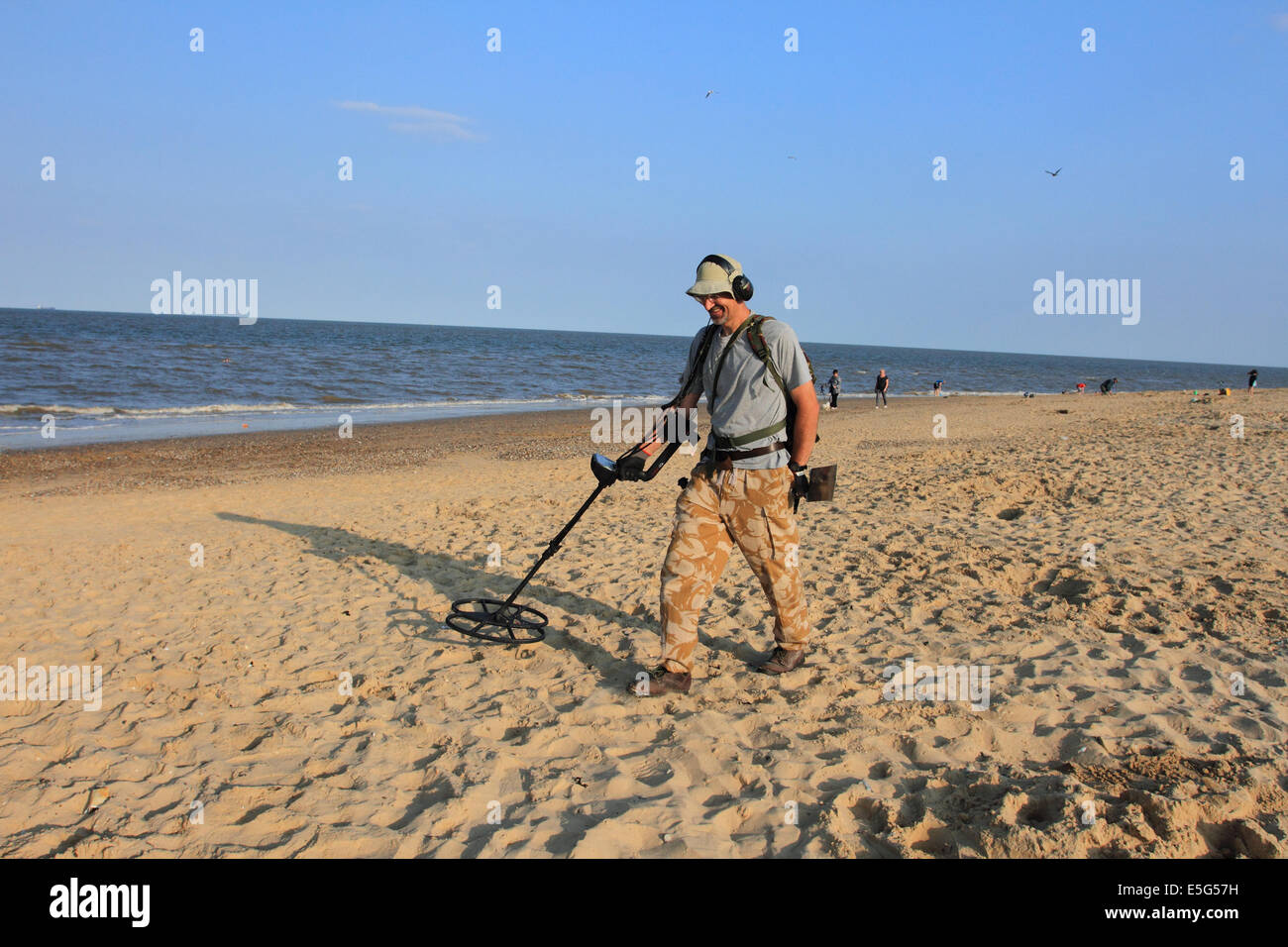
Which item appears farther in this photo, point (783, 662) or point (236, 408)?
point (236, 408)

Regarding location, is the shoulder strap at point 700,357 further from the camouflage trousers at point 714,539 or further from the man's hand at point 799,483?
the man's hand at point 799,483

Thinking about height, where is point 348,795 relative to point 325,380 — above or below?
below

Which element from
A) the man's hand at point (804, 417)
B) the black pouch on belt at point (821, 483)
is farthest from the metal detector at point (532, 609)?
the black pouch on belt at point (821, 483)

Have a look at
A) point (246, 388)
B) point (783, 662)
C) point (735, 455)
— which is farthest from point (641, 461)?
point (246, 388)

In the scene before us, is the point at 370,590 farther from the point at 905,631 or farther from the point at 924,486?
the point at 924,486

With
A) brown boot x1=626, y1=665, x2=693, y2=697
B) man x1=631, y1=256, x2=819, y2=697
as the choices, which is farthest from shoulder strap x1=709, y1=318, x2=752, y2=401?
brown boot x1=626, y1=665, x2=693, y2=697

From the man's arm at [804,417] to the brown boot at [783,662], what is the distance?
3.61 feet

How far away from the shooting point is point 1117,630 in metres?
4.78

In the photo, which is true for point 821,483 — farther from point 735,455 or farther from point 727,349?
point 727,349

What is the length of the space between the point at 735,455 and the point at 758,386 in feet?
1.18

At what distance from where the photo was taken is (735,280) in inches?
156

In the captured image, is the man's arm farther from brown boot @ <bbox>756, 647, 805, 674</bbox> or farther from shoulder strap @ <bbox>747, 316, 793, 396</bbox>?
brown boot @ <bbox>756, 647, 805, 674</bbox>

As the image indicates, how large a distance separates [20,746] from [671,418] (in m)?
3.38
